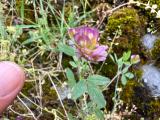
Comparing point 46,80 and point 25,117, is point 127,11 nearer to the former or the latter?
point 46,80

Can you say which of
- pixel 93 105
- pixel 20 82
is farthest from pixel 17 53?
pixel 20 82

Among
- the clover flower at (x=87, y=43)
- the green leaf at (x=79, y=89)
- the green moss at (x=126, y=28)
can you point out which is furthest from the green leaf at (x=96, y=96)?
the green moss at (x=126, y=28)

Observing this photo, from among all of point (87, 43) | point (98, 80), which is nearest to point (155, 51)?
point (98, 80)

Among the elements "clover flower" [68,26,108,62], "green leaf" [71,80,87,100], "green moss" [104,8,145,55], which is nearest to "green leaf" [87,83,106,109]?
"green leaf" [71,80,87,100]

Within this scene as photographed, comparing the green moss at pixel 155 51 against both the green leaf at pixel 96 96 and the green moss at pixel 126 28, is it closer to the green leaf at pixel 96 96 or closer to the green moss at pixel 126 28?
the green moss at pixel 126 28

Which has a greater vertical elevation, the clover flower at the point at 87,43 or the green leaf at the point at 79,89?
the clover flower at the point at 87,43

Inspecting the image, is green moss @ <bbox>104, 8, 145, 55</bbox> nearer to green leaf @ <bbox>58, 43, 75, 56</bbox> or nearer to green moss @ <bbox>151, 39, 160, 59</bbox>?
green moss @ <bbox>151, 39, 160, 59</bbox>
